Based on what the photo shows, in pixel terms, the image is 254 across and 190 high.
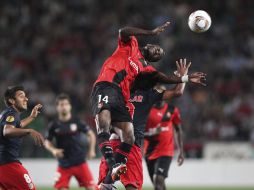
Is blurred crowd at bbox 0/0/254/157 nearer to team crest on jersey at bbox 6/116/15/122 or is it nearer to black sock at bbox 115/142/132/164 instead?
black sock at bbox 115/142/132/164

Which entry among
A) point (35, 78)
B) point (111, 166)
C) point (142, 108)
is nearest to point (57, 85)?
point (35, 78)

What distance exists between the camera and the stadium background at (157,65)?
58.9ft

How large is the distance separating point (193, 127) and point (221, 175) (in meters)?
1.60

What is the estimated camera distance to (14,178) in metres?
9.12

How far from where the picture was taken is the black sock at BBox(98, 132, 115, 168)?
8.49 metres

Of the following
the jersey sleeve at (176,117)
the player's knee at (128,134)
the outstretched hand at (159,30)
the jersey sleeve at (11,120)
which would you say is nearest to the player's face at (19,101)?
the jersey sleeve at (11,120)

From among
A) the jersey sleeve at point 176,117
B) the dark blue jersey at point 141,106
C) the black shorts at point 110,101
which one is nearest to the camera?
the black shorts at point 110,101

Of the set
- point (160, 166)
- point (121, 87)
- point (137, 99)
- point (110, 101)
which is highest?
point (121, 87)

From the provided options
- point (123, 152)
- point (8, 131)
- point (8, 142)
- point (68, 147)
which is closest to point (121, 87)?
point (123, 152)

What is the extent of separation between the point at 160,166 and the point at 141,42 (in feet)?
28.2

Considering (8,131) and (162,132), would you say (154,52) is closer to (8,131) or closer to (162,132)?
(8,131)

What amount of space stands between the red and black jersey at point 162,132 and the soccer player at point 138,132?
1563 millimetres

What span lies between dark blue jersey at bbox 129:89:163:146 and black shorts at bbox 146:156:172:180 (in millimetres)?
1759

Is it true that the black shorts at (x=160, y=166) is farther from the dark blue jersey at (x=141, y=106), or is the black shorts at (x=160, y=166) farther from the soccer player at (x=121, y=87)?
the soccer player at (x=121, y=87)
